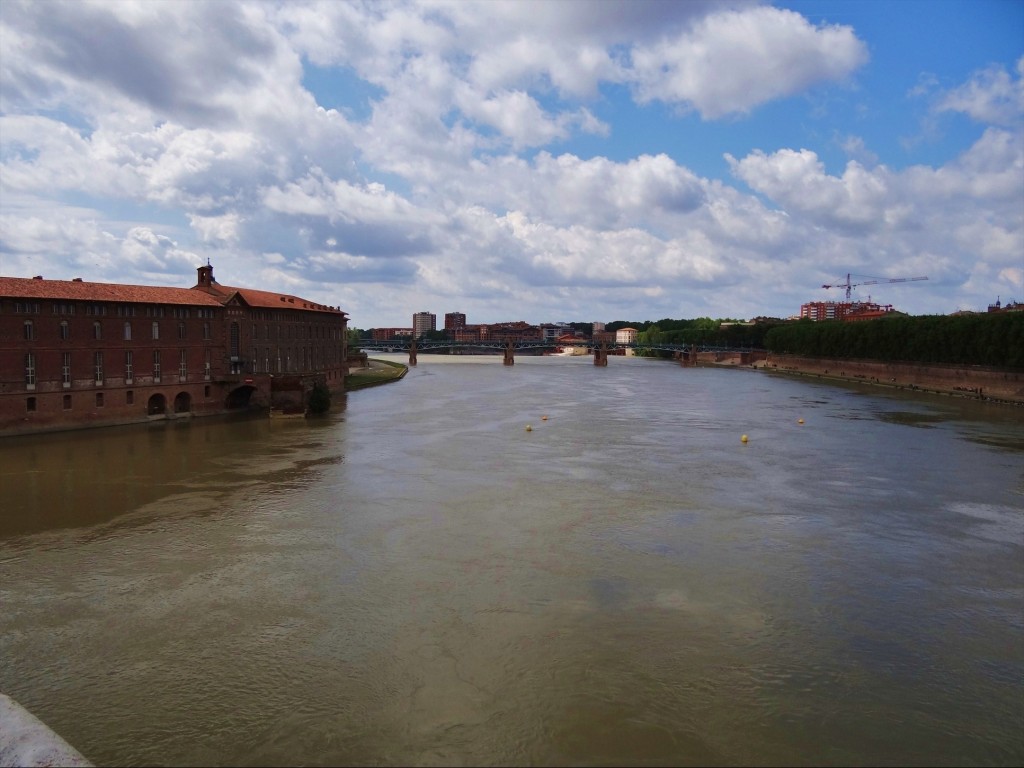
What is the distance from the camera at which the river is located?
1259 centimetres

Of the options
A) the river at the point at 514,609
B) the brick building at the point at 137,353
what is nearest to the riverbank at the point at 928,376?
the river at the point at 514,609

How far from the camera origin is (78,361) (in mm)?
43938

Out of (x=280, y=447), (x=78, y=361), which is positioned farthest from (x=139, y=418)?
(x=280, y=447)

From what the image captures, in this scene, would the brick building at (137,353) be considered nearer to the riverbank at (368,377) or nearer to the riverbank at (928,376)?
the riverbank at (368,377)

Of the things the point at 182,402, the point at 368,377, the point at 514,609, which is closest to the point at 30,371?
the point at 182,402

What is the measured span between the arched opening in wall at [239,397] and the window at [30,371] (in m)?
14.3

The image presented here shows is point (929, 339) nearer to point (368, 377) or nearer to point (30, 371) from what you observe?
point (368, 377)

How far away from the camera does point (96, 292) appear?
149ft

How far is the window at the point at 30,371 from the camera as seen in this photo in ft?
136

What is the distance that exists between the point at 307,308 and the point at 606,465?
41.6m

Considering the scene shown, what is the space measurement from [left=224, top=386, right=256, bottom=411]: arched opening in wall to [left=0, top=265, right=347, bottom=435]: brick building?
3.5 inches

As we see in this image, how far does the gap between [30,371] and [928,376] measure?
86.0m

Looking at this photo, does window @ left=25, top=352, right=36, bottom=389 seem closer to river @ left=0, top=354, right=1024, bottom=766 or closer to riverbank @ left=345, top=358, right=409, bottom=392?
river @ left=0, top=354, right=1024, bottom=766

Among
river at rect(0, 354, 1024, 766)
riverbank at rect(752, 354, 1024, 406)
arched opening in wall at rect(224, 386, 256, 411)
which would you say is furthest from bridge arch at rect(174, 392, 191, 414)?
riverbank at rect(752, 354, 1024, 406)
